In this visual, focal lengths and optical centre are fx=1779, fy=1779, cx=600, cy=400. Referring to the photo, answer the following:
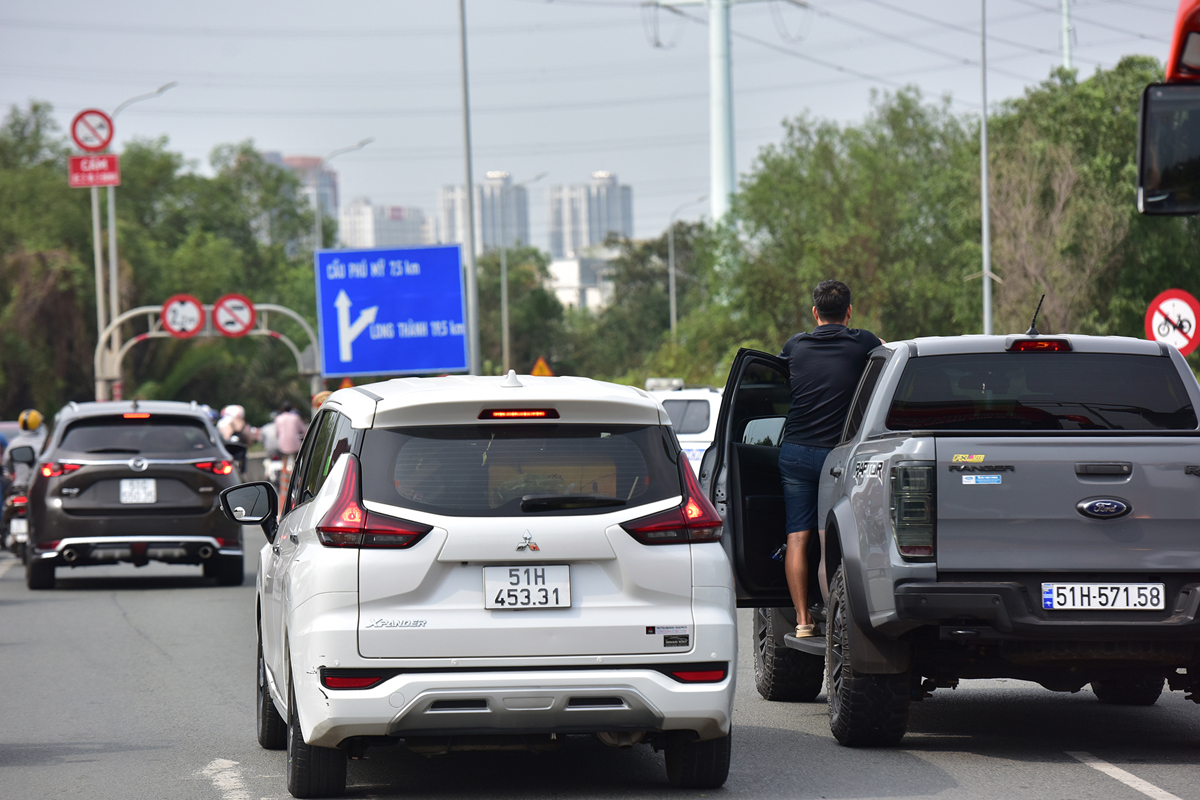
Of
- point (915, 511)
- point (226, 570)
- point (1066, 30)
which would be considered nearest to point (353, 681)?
point (915, 511)

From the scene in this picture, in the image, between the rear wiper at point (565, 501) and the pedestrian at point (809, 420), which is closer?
the rear wiper at point (565, 501)

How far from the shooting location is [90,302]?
217 ft

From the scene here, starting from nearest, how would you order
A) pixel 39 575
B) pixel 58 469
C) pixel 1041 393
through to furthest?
pixel 1041 393
pixel 58 469
pixel 39 575

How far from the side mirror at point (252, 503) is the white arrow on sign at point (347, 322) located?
77.7 feet

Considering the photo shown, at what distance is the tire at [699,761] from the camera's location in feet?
23.4

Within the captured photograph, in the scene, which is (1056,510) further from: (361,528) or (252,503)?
(252,503)

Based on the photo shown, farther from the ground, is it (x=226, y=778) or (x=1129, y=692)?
(x=226, y=778)

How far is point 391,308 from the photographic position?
1267 inches

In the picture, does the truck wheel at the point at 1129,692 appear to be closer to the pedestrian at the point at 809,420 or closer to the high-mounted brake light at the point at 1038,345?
the pedestrian at the point at 809,420

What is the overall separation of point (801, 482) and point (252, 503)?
109 inches

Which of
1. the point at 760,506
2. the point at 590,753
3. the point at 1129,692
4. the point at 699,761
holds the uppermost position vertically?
the point at 760,506

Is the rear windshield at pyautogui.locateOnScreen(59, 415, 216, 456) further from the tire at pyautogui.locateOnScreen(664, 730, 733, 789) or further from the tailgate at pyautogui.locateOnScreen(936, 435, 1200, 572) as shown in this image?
the tailgate at pyautogui.locateOnScreen(936, 435, 1200, 572)

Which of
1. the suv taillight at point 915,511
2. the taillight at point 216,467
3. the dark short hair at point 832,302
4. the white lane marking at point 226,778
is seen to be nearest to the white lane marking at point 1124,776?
the suv taillight at point 915,511

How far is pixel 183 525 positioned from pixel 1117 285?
3395cm
